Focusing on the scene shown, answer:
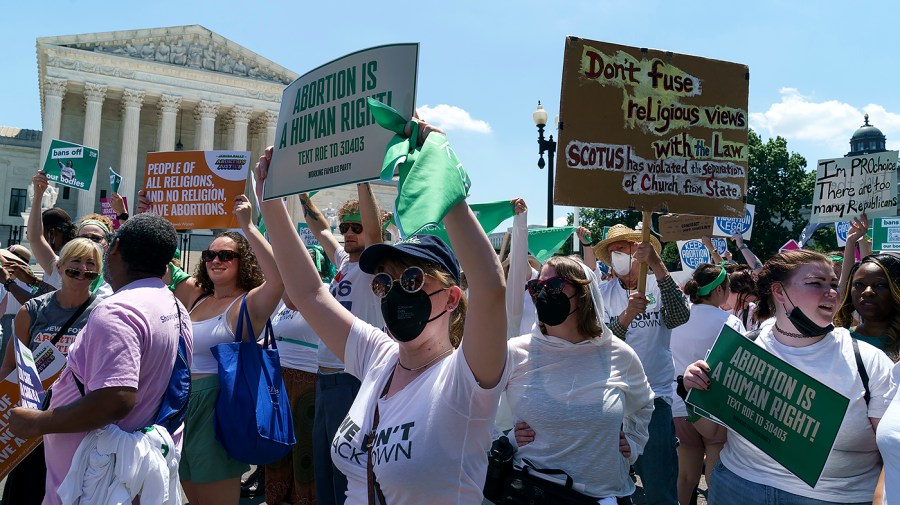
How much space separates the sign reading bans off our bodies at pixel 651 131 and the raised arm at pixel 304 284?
5.65 feet

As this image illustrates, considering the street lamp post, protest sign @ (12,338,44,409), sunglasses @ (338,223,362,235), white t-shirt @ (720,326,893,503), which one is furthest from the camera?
the street lamp post

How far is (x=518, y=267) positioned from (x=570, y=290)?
38.0 inches

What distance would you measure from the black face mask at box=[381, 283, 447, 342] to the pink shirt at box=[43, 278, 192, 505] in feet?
3.73

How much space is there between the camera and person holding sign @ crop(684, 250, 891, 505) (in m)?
2.87

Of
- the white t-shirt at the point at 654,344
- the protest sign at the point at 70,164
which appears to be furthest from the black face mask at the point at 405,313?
the protest sign at the point at 70,164

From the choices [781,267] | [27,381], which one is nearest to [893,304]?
[781,267]

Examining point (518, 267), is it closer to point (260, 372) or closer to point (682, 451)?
point (260, 372)

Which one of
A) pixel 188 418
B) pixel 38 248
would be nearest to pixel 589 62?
pixel 188 418

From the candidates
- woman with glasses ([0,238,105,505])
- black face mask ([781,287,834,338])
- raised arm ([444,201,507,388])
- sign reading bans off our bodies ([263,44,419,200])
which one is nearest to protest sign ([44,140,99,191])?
woman with glasses ([0,238,105,505])

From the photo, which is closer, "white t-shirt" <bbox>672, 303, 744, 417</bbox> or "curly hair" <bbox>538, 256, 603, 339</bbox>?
"curly hair" <bbox>538, 256, 603, 339</bbox>

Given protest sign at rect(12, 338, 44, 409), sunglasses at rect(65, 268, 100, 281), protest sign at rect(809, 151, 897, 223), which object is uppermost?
protest sign at rect(809, 151, 897, 223)

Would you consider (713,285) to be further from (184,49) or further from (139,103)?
(184,49)

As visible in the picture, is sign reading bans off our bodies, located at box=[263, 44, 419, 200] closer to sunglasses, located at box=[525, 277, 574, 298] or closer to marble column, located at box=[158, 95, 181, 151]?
sunglasses, located at box=[525, 277, 574, 298]

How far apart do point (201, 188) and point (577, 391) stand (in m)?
4.60
